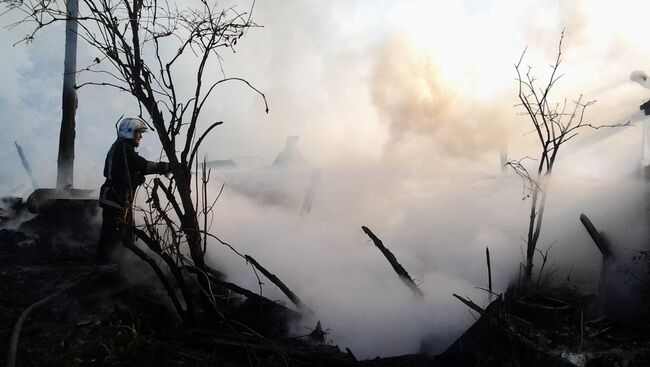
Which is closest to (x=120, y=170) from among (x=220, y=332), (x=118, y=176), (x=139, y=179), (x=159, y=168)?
(x=118, y=176)

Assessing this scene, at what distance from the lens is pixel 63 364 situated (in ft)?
11.0

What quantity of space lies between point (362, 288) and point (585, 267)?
4905mm

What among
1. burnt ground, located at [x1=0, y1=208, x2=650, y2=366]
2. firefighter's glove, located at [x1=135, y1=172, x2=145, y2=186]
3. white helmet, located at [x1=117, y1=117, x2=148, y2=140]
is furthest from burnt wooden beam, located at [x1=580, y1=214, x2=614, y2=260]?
white helmet, located at [x1=117, y1=117, x2=148, y2=140]

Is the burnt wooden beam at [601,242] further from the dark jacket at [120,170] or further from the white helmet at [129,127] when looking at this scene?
the white helmet at [129,127]

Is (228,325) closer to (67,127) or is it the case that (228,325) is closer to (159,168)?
(159,168)

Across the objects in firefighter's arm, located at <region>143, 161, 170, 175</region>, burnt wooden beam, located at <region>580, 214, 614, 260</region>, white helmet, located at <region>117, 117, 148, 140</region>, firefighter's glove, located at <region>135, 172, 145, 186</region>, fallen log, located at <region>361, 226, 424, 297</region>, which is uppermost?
white helmet, located at <region>117, 117, 148, 140</region>

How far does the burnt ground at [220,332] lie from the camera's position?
11.8 ft

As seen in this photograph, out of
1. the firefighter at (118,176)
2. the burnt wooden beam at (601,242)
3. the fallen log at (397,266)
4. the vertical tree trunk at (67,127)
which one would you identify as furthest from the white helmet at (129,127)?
the burnt wooden beam at (601,242)

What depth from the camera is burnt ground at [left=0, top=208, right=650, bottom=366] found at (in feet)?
11.8

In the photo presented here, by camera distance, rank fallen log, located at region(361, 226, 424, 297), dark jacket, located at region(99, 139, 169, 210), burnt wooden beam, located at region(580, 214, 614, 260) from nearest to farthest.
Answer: dark jacket, located at region(99, 139, 169, 210)
fallen log, located at region(361, 226, 424, 297)
burnt wooden beam, located at region(580, 214, 614, 260)

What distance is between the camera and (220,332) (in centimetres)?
414

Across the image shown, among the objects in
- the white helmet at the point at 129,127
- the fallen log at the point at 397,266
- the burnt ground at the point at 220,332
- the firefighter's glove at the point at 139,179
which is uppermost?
the white helmet at the point at 129,127

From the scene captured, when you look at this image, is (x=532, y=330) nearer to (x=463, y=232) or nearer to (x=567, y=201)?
(x=463, y=232)

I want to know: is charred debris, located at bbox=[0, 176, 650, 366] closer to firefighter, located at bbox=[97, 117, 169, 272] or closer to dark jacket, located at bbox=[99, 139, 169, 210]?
firefighter, located at bbox=[97, 117, 169, 272]
